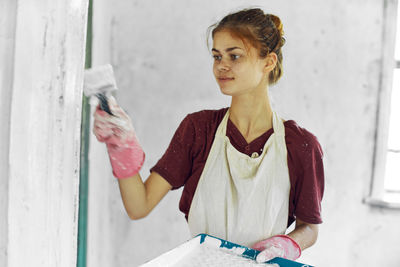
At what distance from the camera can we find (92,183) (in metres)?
0.90

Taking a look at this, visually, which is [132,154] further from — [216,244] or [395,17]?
[395,17]

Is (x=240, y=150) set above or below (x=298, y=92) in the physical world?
below

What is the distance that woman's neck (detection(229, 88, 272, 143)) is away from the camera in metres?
0.94

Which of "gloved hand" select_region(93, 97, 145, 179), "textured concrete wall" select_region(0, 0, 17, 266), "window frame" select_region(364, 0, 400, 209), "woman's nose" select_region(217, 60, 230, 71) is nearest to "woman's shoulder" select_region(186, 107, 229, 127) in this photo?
"woman's nose" select_region(217, 60, 230, 71)

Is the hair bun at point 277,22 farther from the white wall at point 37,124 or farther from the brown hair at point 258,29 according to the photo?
the white wall at point 37,124

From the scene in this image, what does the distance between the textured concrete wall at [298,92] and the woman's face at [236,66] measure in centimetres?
6

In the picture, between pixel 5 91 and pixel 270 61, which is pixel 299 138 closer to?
pixel 270 61

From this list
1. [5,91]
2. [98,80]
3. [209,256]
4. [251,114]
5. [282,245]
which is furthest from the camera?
[251,114]

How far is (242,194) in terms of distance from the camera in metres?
0.87

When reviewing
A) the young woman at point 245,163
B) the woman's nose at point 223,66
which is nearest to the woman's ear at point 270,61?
the young woman at point 245,163

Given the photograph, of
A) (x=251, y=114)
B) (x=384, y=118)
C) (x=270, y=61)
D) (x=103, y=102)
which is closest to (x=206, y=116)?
(x=251, y=114)

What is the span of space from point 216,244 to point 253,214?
17cm

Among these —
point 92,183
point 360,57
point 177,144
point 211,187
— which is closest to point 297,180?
point 211,187

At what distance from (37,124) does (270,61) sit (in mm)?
740
